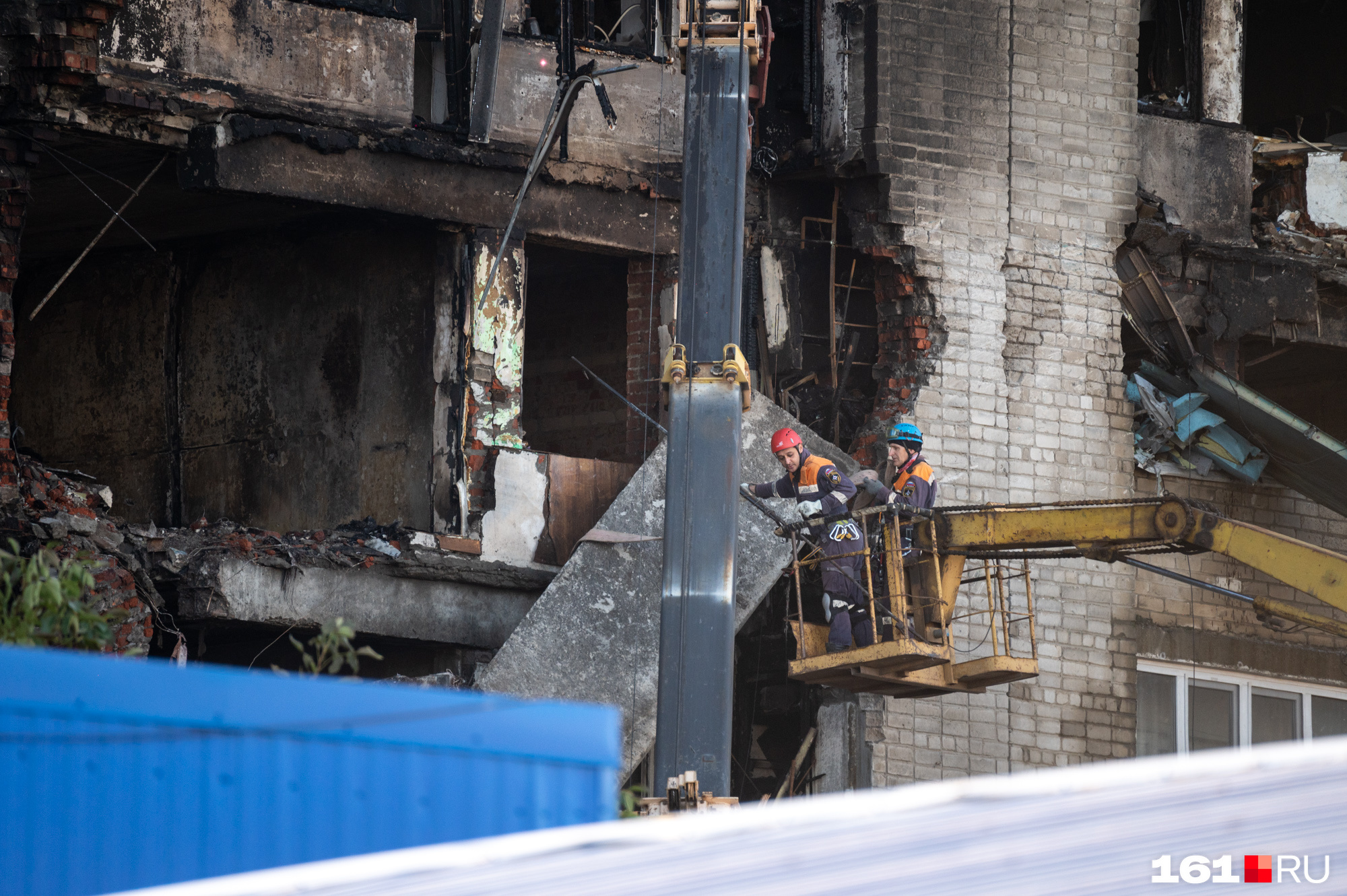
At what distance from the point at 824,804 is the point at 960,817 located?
0.75 ft

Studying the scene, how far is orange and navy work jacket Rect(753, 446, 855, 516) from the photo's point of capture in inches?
383

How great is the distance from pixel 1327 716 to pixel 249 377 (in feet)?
29.5

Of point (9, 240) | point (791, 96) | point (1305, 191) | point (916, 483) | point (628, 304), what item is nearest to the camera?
point (916, 483)

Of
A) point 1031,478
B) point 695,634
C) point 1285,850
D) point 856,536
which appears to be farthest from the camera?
point 1031,478

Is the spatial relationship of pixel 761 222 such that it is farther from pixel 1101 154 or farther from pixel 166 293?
pixel 166 293

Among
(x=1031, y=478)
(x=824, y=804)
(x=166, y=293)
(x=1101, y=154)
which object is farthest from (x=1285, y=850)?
(x=166, y=293)

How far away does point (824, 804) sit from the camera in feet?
9.27

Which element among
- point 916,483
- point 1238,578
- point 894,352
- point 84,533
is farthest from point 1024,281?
point 84,533

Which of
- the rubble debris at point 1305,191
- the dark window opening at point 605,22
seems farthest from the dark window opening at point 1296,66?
the dark window opening at point 605,22

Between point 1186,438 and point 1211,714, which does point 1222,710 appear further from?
point 1186,438

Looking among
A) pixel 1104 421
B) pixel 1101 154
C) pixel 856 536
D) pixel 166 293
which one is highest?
pixel 1101 154

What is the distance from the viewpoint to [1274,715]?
13.2 m

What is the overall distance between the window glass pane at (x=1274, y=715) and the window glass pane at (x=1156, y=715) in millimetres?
752

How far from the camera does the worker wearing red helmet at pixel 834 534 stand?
960 cm
